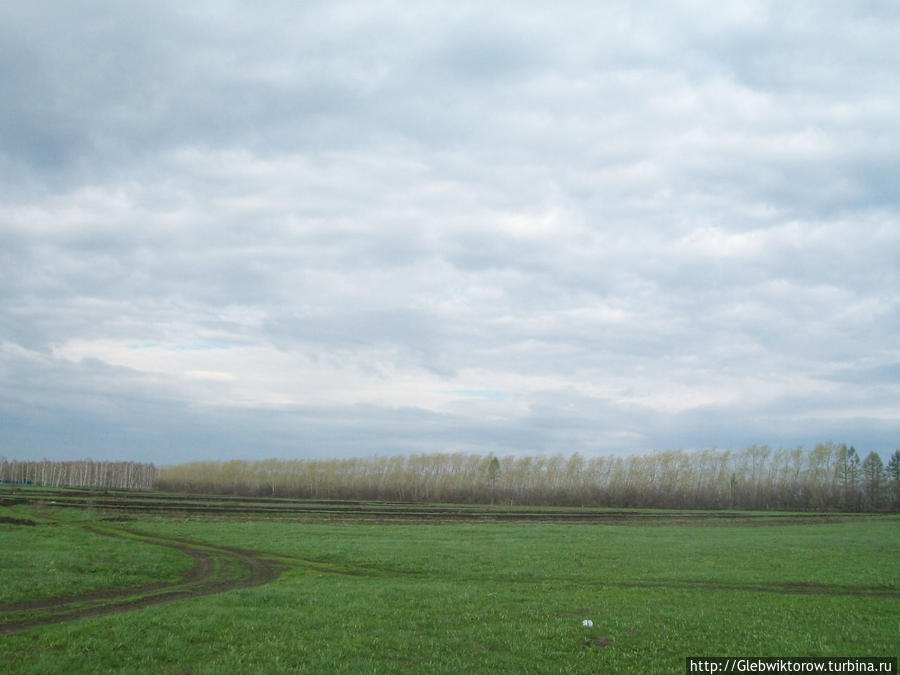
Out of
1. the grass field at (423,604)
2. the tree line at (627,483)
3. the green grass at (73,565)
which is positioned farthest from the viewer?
the tree line at (627,483)

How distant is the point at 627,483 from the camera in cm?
17950

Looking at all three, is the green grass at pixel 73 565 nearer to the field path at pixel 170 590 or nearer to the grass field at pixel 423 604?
the grass field at pixel 423 604

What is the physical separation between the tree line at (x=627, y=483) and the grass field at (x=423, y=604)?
125106mm

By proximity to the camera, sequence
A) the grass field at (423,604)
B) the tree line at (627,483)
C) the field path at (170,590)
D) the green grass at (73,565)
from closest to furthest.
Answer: the grass field at (423,604) → the field path at (170,590) → the green grass at (73,565) → the tree line at (627,483)

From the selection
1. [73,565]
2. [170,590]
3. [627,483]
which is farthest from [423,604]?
[627,483]

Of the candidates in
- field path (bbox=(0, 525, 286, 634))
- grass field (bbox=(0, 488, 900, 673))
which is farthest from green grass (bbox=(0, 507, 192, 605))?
field path (bbox=(0, 525, 286, 634))

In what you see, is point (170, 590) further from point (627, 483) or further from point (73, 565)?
point (627, 483)

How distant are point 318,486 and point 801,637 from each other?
624ft

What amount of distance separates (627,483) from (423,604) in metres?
173

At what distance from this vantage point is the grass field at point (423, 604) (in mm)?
14273

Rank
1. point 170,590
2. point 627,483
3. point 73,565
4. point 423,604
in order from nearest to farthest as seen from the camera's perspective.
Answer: point 423,604 < point 170,590 < point 73,565 < point 627,483

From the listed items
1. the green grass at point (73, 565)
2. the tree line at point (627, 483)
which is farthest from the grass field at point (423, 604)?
the tree line at point (627, 483)

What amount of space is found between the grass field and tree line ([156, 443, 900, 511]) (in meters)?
125

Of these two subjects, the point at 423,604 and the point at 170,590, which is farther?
the point at 170,590
